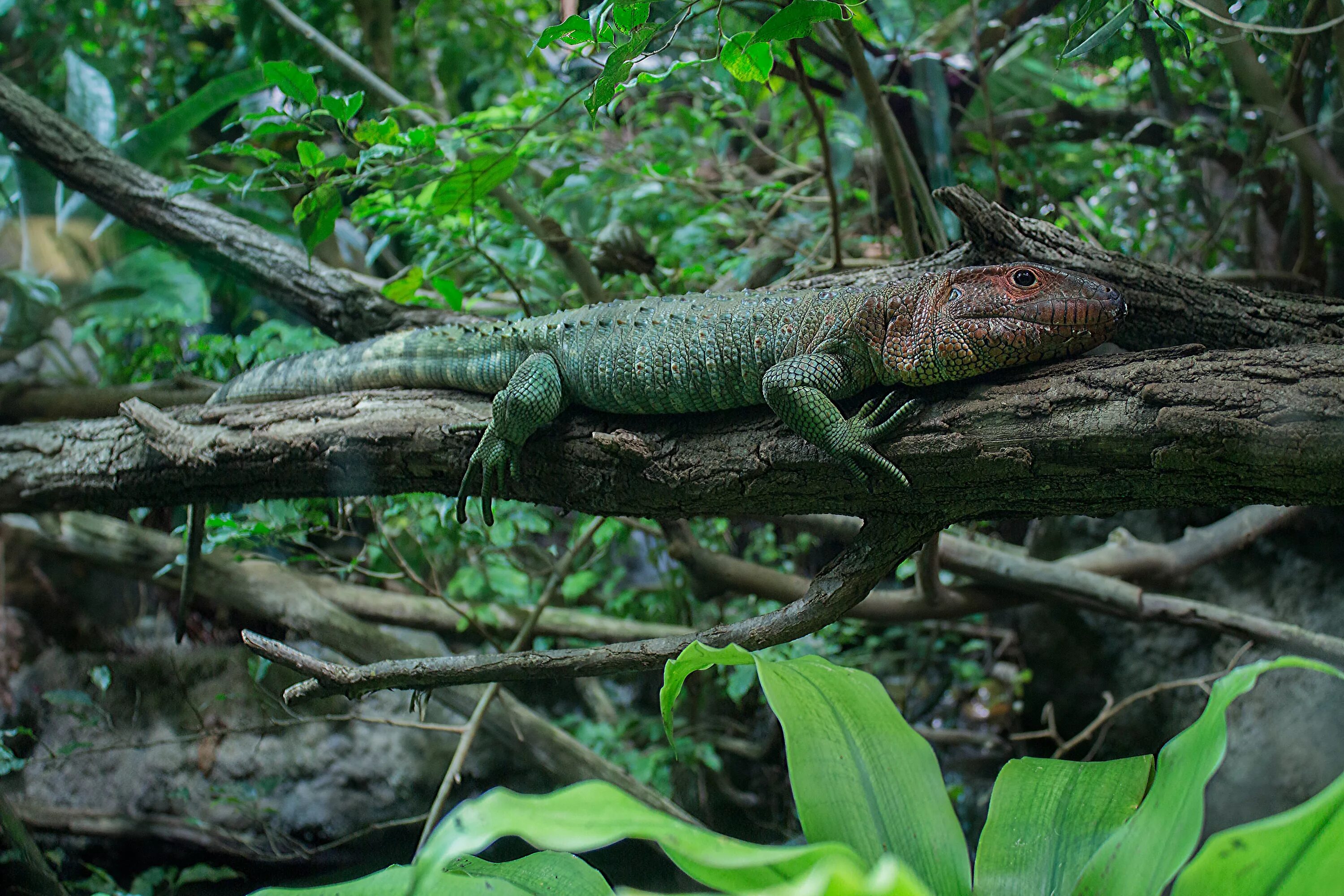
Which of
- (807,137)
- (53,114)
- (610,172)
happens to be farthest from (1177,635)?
(53,114)

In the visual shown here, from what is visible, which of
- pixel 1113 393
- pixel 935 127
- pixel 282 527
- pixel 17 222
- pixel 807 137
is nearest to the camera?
pixel 1113 393

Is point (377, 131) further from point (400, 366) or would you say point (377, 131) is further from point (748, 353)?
point (748, 353)

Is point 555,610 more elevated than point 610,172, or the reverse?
point 610,172

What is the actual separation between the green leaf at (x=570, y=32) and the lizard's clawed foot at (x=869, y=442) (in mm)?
1192

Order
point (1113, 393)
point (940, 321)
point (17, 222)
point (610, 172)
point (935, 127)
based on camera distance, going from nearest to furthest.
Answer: point (1113, 393) → point (940, 321) → point (935, 127) → point (610, 172) → point (17, 222)

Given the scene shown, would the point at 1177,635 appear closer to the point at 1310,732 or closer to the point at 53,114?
the point at 1310,732

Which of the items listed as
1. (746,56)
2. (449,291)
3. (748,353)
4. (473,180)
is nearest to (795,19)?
(746,56)

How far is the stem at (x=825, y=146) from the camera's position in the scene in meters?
3.37

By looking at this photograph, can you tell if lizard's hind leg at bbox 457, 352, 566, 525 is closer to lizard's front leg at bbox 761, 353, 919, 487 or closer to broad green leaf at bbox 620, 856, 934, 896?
lizard's front leg at bbox 761, 353, 919, 487

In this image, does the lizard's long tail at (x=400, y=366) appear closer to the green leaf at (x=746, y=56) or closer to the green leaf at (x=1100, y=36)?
the green leaf at (x=746, y=56)

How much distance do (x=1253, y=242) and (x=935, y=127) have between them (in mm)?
2448

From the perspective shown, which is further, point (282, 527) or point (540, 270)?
point (540, 270)

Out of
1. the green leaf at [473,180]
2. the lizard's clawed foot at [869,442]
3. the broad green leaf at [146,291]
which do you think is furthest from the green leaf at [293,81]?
the broad green leaf at [146,291]

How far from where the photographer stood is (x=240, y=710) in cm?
482
